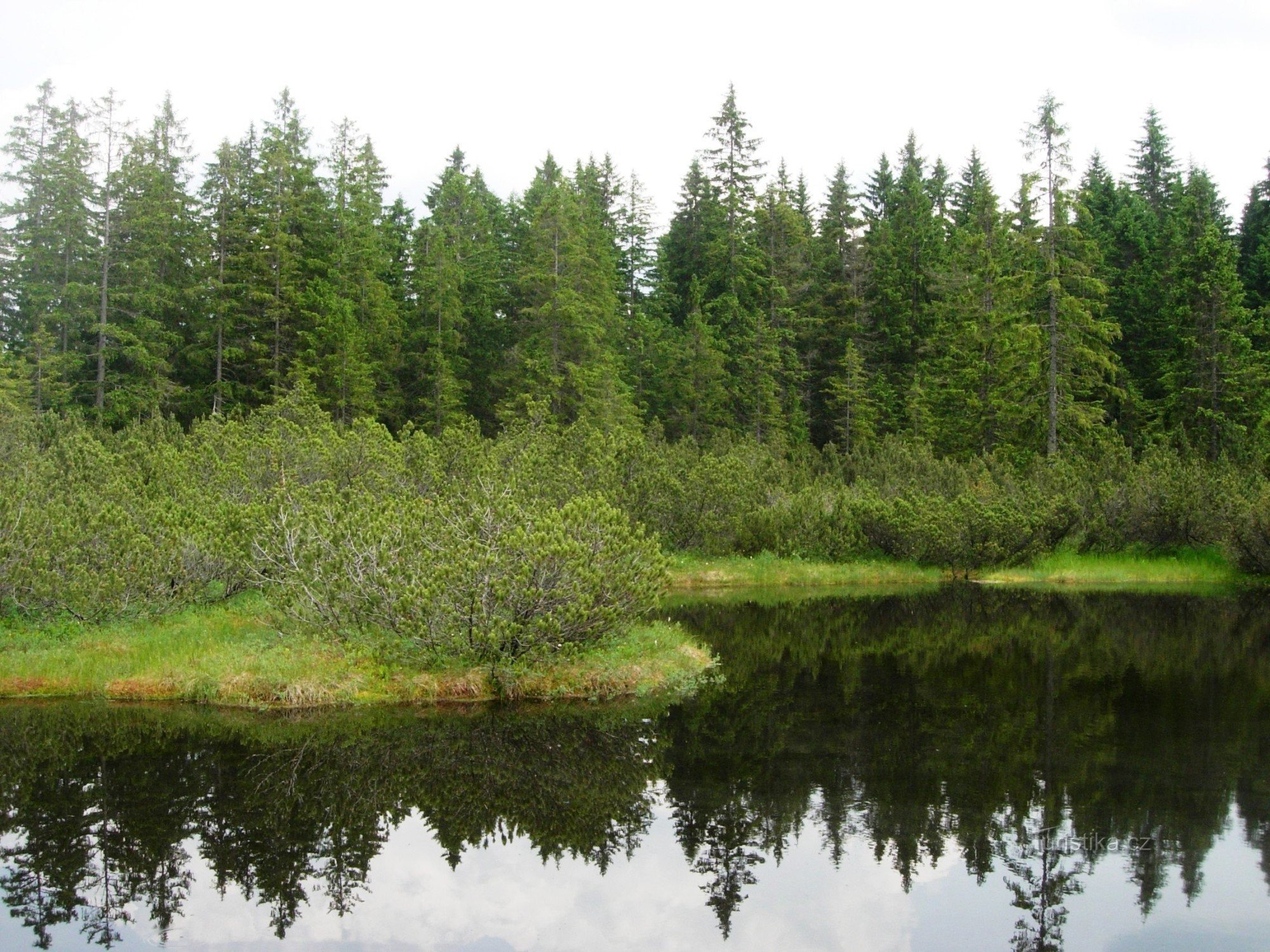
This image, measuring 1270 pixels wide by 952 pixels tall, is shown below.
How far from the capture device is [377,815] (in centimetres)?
995

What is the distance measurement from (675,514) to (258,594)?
1412 cm

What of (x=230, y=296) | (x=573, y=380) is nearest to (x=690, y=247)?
(x=573, y=380)

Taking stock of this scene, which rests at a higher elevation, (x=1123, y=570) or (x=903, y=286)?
(x=903, y=286)

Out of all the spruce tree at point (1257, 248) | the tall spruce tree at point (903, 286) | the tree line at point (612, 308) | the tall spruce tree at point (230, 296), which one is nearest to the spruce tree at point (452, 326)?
the tree line at point (612, 308)

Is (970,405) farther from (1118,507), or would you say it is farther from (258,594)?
(258,594)

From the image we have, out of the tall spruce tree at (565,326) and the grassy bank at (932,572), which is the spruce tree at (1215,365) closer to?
the grassy bank at (932,572)

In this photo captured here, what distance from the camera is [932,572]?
30.7m

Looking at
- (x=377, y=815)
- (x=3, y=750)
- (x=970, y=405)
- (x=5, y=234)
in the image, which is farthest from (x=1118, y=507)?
(x=5, y=234)

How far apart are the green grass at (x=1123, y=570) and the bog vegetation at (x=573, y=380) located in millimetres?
656

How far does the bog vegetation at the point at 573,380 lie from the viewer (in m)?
15.5

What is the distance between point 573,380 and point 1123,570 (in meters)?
22.0

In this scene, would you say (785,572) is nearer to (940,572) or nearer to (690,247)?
(940,572)

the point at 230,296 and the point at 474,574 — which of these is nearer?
the point at 474,574

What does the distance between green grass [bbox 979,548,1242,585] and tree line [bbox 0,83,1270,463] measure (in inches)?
249
